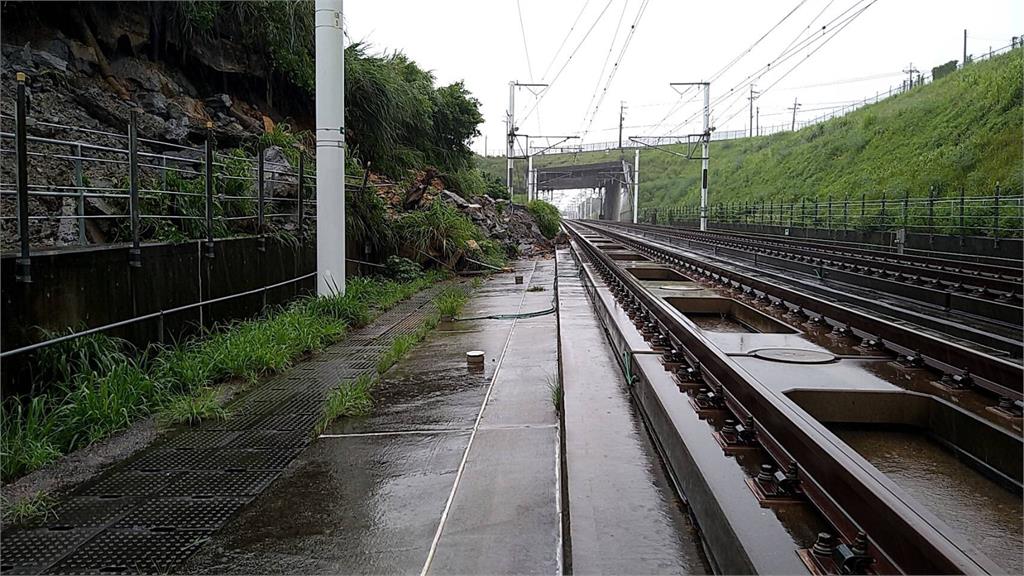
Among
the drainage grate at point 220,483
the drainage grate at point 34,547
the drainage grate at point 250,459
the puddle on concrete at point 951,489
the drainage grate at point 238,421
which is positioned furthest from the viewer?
the drainage grate at point 238,421

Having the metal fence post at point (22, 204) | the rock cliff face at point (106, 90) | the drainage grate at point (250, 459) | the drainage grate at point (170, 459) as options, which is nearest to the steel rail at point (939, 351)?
the drainage grate at point (250, 459)

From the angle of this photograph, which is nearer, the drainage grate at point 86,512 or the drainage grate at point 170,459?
the drainage grate at point 86,512

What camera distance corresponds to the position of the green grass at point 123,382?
4.10m

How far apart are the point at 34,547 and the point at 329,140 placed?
6319 mm

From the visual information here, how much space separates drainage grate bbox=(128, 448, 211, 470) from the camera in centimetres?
387

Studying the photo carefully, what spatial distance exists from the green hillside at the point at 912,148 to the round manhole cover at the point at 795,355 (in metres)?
19.8

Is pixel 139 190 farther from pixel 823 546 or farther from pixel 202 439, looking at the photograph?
pixel 823 546

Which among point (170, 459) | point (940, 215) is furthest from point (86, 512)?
point (940, 215)

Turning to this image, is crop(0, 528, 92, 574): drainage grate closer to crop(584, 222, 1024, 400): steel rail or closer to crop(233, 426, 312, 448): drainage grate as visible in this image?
crop(233, 426, 312, 448): drainage grate

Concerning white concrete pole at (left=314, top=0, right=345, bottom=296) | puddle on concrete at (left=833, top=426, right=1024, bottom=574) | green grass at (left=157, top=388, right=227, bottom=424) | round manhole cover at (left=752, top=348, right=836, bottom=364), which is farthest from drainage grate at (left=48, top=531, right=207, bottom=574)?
white concrete pole at (left=314, top=0, right=345, bottom=296)

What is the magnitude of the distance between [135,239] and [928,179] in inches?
1179

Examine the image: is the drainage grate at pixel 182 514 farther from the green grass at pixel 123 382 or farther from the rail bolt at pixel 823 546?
the rail bolt at pixel 823 546

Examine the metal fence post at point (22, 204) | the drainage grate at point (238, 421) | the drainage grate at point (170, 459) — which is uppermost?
the metal fence post at point (22, 204)

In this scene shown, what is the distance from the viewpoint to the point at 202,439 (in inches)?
171
